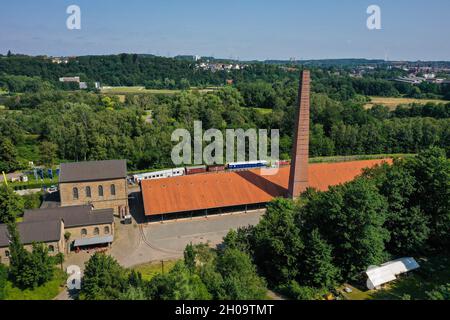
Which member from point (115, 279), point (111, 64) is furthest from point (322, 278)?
point (111, 64)

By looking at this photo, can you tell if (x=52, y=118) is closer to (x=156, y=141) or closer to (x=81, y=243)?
(x=156, y=141)

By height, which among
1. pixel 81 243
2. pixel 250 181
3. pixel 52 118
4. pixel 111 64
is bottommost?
pixel 81 243

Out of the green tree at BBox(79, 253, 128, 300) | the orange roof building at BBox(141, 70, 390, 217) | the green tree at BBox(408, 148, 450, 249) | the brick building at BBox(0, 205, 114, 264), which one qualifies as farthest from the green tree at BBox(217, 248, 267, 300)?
the green tree at BBox(408, 148, 450, 249)

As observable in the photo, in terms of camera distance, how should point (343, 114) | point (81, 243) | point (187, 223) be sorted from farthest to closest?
point (343, 114), point (187, 223), point (81, 243)

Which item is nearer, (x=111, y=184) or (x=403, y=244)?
(x=403, y=244)
